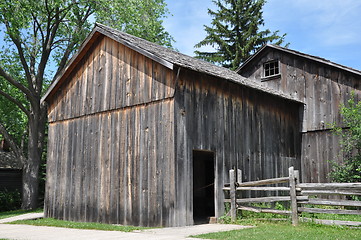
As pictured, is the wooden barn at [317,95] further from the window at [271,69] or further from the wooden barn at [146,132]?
the wooden barn at [146,132]

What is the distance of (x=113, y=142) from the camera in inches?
539

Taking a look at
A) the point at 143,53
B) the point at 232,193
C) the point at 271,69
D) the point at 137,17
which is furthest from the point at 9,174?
the point at 232,193

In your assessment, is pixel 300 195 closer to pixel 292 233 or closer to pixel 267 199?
pixel 267 199

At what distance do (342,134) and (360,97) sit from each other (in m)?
1.81

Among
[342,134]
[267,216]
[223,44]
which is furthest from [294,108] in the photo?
[223,44]

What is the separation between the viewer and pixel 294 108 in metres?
18.1

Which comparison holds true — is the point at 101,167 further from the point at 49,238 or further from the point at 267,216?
the point at 267,216

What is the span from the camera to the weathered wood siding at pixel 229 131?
1202cm

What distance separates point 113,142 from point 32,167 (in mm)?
10460

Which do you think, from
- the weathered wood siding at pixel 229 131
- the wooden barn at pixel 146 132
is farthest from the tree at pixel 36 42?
the weathered wood siding at pixel 229 131

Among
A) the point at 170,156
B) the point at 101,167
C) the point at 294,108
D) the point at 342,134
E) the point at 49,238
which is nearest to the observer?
the point at 49,238

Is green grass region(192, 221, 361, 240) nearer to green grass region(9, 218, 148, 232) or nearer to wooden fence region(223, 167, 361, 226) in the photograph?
wooden fence region(223, 167, 361, 226)

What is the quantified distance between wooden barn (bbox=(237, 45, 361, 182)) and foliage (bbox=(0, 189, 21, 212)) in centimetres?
A: 1698

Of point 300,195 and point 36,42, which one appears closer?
point 300,195
